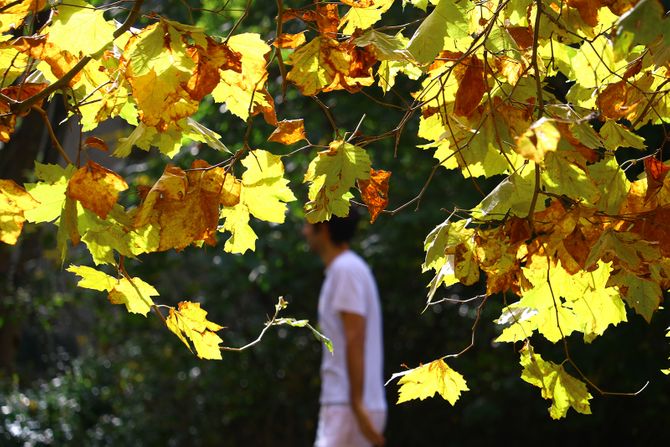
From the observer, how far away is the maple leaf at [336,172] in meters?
1.53

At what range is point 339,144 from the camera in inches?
60.4

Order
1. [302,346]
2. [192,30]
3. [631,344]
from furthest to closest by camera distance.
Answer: [302,346] < [631,344] < [192,30]

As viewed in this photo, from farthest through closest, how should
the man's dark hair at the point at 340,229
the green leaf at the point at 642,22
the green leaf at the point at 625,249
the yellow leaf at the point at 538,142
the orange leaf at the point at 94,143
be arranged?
the man's dark hair at the point at 340,229
the orange leaf at the point at 94,143
the green leaf at the point at 625,249
the yellow leaf at the point at 538,142
the green leaf at the point at 642,22

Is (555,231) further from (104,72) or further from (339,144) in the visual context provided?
(104,72)

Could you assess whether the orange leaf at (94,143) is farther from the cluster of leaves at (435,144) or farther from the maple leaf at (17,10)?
the maple leaf at (17,10)

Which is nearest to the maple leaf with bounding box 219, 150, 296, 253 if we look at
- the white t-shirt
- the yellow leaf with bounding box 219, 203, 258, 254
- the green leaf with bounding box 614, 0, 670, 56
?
the yellow leaf with bounding box 219, 203, 258, 254

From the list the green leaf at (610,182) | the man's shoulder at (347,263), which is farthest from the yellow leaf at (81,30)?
the man's shoulder at (347,263)

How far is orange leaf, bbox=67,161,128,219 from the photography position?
1420 millimetres

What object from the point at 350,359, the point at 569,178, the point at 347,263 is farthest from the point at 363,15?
the point at 347,263

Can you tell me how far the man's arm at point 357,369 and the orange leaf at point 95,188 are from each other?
2.94 m

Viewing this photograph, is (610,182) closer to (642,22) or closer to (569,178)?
(569,178)

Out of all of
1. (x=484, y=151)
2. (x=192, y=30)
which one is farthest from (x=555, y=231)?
(x=192, y=30)

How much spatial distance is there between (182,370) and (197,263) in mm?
859

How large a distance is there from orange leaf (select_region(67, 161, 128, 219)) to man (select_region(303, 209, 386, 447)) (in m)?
2.94
